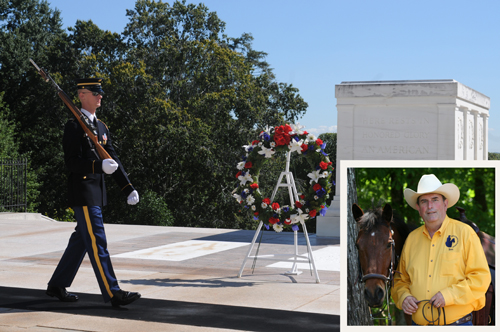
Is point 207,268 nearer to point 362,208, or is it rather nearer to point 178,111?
point 362,208

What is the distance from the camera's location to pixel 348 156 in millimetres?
13344

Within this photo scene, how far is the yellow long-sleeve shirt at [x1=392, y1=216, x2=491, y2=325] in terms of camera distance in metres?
2.23

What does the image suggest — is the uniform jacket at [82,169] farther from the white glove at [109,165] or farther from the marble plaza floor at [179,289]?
the marble plaza floor at [179,289]

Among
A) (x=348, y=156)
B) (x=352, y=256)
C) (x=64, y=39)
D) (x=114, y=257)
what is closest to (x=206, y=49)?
(x=64, y=39)

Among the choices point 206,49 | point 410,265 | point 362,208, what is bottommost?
point 410,265

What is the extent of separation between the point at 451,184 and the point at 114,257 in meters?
7.65

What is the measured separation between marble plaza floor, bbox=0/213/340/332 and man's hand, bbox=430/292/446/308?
9.08ft

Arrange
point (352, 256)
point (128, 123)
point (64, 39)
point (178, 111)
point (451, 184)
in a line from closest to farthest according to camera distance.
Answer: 1. point (451, 184)
2. point (352, 256)
3. point (178, 111)
4. point (128, 123)
5. point (64, 39)

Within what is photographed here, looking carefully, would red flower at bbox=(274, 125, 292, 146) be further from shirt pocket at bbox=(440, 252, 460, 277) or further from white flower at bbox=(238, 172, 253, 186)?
shirt pocket at bbox=(440, 252, 460, 277)

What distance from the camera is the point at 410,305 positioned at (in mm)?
2258

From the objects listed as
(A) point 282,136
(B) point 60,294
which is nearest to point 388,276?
(B) point 60,294

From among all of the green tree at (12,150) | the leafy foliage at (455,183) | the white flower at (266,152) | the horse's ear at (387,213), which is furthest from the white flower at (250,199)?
the green tree at (12,150)

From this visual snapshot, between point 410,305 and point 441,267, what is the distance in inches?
6.8

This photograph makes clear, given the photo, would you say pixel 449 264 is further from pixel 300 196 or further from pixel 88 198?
pixel 300 196
